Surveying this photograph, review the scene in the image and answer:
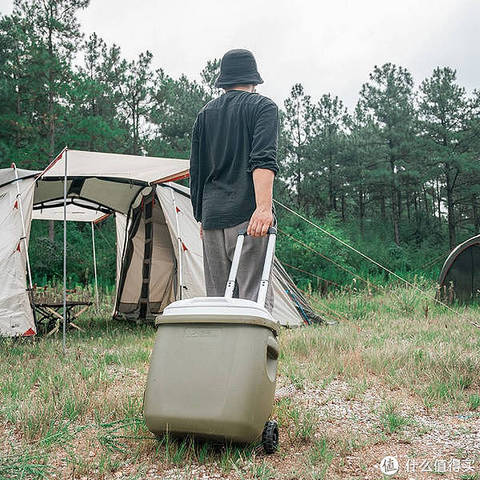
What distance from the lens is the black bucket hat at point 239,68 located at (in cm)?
256

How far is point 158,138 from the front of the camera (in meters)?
20.5

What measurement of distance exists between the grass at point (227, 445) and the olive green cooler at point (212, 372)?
0.59 ft

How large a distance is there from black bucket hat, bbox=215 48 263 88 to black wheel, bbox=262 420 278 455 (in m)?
1.60

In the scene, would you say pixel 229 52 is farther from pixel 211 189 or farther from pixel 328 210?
pixel 328 210

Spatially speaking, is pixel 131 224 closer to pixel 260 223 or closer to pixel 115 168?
pixel 115 168

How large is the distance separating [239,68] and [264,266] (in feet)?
3.33

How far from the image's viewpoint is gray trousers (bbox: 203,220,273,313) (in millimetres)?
2391

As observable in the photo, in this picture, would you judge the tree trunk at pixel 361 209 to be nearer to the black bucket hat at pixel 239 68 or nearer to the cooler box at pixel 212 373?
the black bucket hat at pixel 239 68

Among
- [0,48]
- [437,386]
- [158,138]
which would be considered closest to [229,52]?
[437,386]

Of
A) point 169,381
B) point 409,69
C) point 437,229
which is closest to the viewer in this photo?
point 169,381

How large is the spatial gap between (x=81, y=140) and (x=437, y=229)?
17204 millimetres

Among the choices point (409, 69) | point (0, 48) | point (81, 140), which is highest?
point (409, 69)

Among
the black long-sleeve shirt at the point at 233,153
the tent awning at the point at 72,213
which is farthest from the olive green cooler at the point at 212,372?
the tent awning at the point at 72,213

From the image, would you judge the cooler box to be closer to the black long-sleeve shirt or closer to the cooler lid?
the cooler lid
